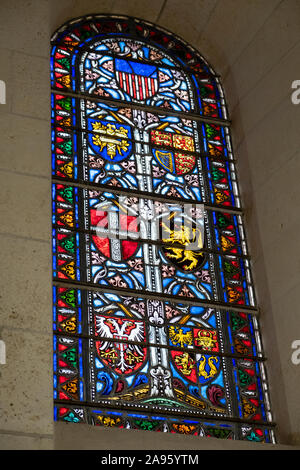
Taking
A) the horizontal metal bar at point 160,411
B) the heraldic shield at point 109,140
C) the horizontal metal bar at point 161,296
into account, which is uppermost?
the heraldic shield at point 109,140

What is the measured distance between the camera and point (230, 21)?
28.8ft

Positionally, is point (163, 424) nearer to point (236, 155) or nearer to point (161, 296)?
point (161, 296)

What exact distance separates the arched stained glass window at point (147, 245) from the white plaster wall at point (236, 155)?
143 millimetres

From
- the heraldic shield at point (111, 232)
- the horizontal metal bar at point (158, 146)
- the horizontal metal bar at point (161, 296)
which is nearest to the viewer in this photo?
the horizontal metal bar at point (161, 296)

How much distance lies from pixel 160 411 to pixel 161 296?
2.94 ft

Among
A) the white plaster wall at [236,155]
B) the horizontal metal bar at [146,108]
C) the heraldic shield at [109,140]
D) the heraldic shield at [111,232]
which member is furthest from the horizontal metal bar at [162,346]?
the horizontal metal bar at [146,108]

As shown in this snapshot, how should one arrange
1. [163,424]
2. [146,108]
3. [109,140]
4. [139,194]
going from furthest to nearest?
[146,108] < [109,140] < [139,194] < [163,424]

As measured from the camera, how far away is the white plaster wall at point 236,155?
5727mm

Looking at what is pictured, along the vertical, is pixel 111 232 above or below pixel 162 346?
above

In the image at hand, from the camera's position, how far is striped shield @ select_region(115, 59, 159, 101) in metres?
8.44

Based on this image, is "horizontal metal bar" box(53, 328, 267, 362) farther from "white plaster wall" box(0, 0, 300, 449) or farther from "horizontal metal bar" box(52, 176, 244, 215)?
"horizontal metal bar" box(52, 176, 244, 215)

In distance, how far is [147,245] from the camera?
7438 millimetres

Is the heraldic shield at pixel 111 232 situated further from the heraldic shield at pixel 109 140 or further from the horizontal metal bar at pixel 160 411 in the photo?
the horizontal metal bar at pixel 160 411

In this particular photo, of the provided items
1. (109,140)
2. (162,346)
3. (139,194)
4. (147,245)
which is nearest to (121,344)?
(162,346)
